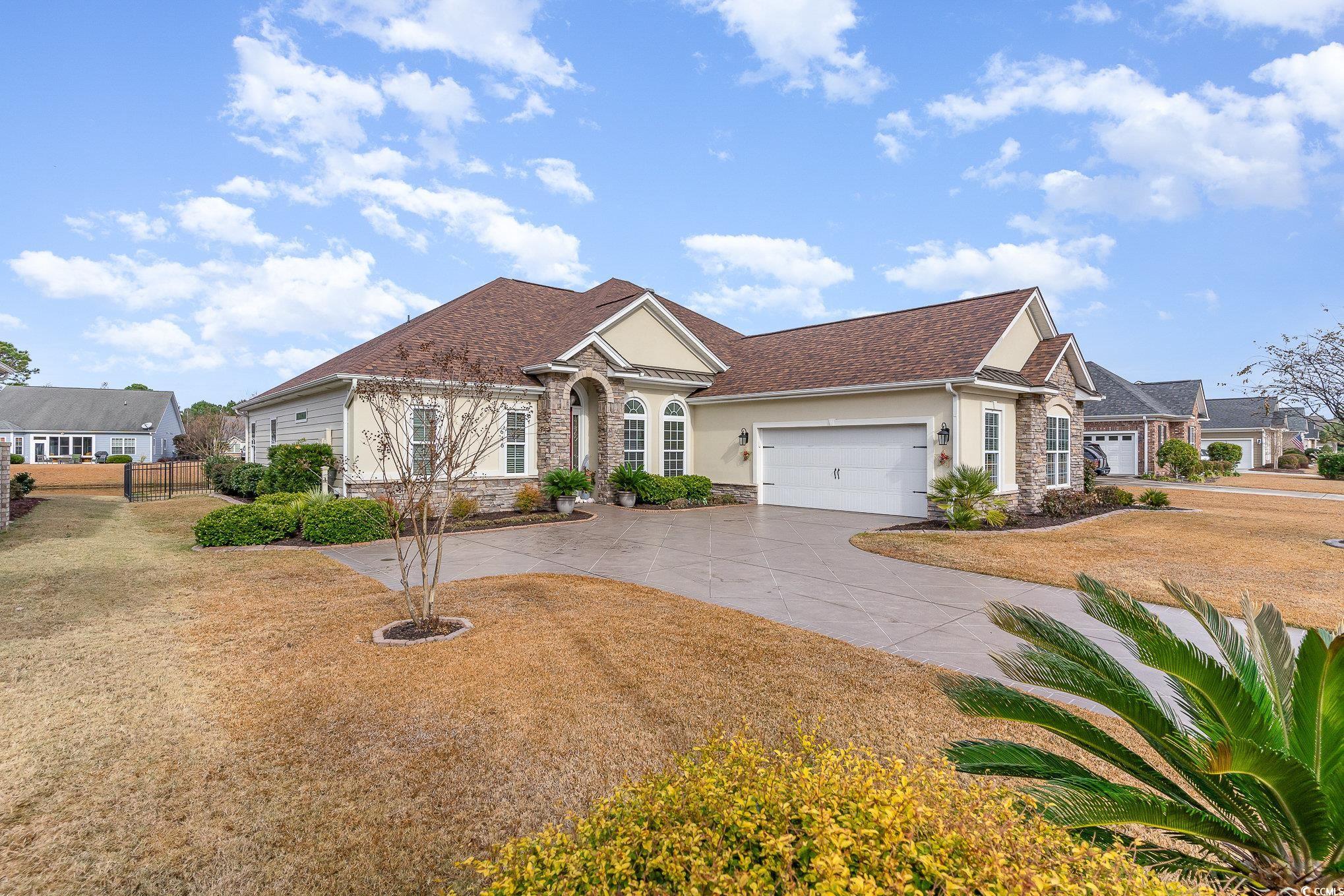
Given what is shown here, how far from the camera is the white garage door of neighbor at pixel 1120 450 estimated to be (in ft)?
102

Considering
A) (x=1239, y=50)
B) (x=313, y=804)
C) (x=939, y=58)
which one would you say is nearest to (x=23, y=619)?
(x=313, y=804)

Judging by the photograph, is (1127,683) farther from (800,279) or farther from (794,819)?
(800,279)

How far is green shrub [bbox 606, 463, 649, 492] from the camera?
56.9ft

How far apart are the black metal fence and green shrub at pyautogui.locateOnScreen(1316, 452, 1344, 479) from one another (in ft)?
172

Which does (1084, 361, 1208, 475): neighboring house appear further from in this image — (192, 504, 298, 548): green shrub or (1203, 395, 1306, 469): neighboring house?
(192, 504, 298, 548): green shrub

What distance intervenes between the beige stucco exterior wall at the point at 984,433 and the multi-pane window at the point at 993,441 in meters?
0.07

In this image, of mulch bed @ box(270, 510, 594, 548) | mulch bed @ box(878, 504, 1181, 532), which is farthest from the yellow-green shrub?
mulch bed @ box(878, 504, 1181, 532)

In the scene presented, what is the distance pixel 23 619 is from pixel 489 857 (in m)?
7.36

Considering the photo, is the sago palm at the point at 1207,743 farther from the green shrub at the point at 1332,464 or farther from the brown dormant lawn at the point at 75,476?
the green shrub at the point at 1332,464

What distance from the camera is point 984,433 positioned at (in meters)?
15.0

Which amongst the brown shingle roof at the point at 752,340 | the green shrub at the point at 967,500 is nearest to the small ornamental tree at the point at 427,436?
the brown shingle roof at the point at 752,340

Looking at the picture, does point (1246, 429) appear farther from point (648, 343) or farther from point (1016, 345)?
point (648, 343)

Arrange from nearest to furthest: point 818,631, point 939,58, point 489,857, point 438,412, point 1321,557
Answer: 1. point 489,857
2. point 818,631
3. point 1321,557
4. point 939,58
5. point 438,412

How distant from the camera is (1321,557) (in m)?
10.1
